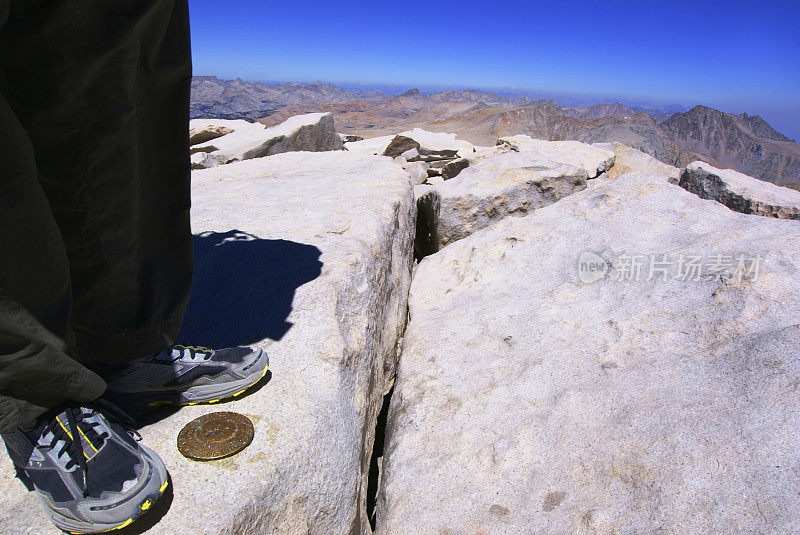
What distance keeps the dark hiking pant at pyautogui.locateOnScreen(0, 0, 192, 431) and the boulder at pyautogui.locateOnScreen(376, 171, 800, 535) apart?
42.5 inches

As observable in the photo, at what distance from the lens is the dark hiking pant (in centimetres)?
97

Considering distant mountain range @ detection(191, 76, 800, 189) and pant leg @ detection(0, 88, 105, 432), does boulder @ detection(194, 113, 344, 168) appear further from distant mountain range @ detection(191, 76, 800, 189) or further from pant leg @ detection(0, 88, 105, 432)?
distant mountain range @ detection(191, 76, 800, 189)

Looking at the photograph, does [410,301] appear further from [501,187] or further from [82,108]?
[82,108]

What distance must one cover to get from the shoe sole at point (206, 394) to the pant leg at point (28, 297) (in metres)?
0.36

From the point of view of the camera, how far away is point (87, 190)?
1153mm

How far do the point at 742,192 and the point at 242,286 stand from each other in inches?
173

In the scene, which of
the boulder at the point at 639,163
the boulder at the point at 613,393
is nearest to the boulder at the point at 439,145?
the boulder at the point at 639,163

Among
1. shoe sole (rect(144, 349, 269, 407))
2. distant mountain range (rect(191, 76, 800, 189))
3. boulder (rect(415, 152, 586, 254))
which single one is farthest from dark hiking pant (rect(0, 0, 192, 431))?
distant mountain range (rect(191, 76, 800, 189))

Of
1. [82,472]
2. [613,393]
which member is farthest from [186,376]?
[613,393]

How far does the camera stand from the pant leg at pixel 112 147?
3.37ft

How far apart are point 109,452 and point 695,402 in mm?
1694

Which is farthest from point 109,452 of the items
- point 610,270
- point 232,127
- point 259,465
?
point 232,127

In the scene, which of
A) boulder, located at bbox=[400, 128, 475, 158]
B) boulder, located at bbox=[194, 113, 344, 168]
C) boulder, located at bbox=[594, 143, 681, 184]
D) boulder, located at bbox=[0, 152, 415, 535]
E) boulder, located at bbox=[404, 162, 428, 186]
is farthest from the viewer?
boulder, located at bbox=[400, 128, 475, 158]

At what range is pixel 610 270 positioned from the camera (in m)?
2.50
